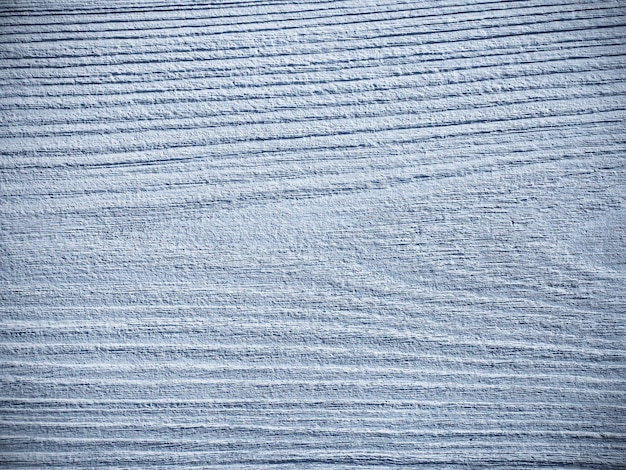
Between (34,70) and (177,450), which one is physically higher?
(34,70)

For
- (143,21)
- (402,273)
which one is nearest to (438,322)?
(402,273)

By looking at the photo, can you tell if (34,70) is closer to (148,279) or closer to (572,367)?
(148,279)

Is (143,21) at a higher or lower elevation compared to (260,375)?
higher

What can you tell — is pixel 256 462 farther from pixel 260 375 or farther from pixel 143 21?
pixel 143 21

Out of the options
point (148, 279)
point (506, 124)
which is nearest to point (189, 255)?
point (148, 279)

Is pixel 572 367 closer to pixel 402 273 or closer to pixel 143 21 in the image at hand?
pixel 402 273
